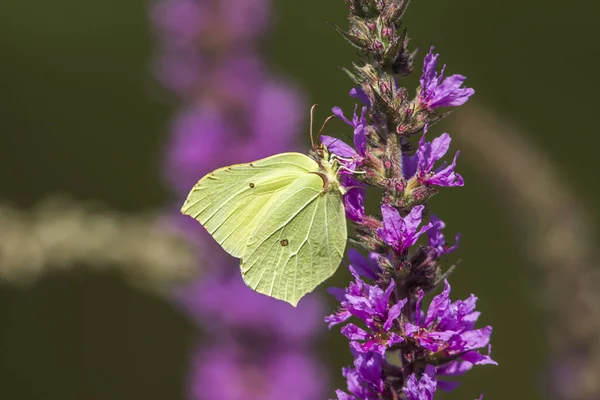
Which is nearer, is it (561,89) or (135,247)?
(135,247)

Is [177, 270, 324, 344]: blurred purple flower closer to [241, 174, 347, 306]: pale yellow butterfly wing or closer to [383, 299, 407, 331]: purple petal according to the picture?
[241, 174, 347, 306]: pale yellow butterfly wing

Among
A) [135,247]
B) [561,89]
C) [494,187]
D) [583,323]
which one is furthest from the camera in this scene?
[561,89]

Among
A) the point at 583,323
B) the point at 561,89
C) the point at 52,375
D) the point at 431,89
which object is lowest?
the point at 52,375

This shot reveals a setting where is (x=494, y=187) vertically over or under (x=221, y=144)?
over

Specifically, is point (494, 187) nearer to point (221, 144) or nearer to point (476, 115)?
point (476, 115)

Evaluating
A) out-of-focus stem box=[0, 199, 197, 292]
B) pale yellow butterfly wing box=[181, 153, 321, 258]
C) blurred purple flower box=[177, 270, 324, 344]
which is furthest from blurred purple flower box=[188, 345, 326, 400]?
pale yellow butterfly wing box=[181, 153, 321, 258]

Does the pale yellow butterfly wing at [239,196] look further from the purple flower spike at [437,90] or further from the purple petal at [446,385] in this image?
the purple petal at [446,385]

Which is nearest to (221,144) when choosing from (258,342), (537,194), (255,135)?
(255,135)

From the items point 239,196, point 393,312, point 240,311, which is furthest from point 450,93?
point 240,311

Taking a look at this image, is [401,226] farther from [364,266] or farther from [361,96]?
[361,96]
